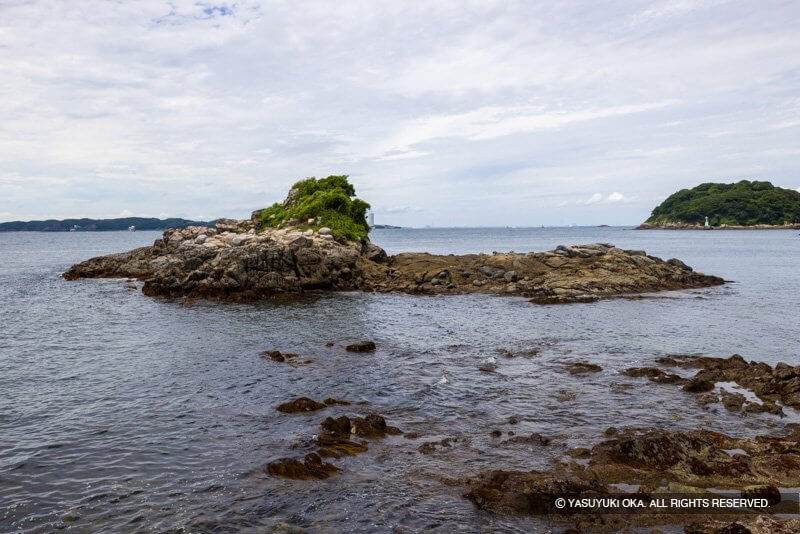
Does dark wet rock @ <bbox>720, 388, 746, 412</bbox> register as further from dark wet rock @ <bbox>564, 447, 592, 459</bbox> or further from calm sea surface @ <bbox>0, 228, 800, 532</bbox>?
dark wet rock @ <bbox>564, 447, 592, 459</bbox>

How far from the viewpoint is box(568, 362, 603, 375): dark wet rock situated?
19547 mm

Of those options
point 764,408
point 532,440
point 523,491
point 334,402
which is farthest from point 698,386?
point 334,402

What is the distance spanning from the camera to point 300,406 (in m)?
15.8

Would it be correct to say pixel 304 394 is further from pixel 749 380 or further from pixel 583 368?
pixel 749 380

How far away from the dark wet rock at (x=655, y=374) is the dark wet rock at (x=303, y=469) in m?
12.6

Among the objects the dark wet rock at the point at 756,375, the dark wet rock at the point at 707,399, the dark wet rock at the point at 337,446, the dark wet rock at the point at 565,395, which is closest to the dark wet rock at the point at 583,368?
the dark wet rock at the point at 565,395

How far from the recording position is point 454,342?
997 inches

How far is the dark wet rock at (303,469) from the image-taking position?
37.7ft

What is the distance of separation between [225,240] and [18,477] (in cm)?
4115

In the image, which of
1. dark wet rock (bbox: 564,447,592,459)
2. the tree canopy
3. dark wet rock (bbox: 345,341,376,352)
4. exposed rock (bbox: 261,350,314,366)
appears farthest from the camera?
the tree canopy

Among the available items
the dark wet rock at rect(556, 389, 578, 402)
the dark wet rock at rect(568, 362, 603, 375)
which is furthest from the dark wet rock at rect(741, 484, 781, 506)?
the dark wet rock at rect(568, 362, 603, 375)

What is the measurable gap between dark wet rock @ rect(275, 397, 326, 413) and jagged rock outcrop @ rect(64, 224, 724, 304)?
24.7 metres

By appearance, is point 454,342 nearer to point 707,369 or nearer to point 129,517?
point 707,369

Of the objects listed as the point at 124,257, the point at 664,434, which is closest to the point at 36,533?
the point at 664,434
